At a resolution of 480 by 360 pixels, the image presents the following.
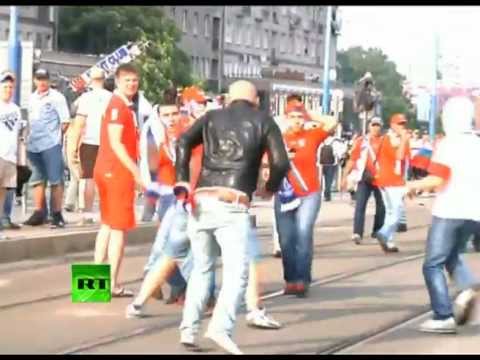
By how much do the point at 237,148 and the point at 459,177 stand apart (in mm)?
1910

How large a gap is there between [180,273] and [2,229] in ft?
15.3

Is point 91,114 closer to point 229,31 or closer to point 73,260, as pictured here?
point 73,260

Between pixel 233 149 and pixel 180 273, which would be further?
pixel 180 273

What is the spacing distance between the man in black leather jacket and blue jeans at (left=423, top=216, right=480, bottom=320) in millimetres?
1561

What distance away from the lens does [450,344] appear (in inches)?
363

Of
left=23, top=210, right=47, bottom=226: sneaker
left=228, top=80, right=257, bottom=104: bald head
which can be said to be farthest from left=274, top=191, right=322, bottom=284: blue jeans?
left=23, top=210, right=47, bottom=226: sneaker

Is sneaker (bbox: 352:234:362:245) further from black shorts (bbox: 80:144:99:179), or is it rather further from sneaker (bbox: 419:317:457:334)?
sneaker (bbox: 419:317:457:334)

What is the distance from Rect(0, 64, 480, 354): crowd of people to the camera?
27.9 ft

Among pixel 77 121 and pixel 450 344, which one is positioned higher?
pixel 77 121

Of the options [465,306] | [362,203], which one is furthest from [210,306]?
[362,203]

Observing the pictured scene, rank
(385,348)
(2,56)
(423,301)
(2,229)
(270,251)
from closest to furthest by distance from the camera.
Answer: (385,348), (423,301), (2,229), (270,251), (2,56)

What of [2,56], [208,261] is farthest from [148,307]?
[2,56]

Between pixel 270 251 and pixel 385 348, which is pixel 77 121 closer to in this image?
pixel 270 251

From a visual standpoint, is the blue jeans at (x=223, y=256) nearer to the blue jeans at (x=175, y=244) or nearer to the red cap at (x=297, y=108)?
the blue jeans at (x=175, y=244)
